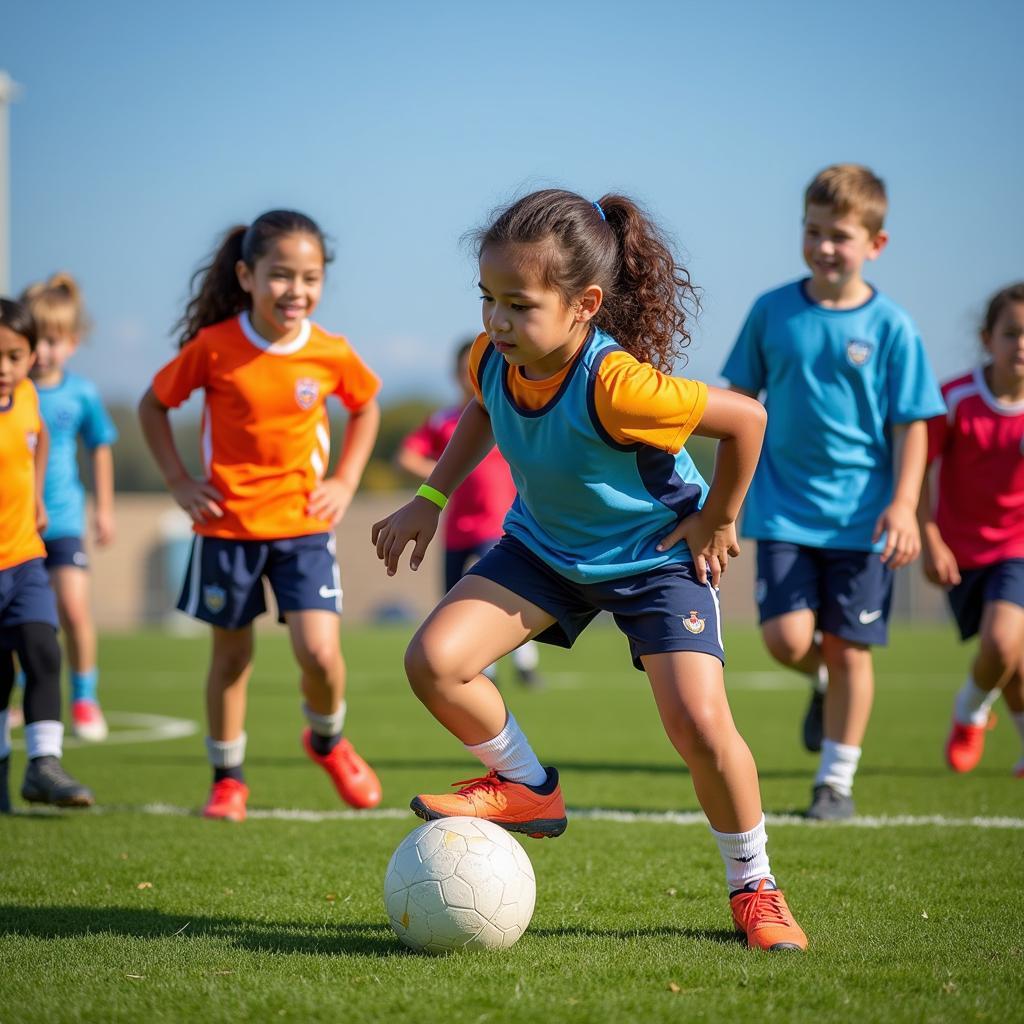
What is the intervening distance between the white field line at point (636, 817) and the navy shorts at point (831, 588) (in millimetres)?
726

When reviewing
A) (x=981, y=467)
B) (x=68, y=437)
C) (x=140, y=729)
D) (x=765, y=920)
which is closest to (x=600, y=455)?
(x=765, y=920)

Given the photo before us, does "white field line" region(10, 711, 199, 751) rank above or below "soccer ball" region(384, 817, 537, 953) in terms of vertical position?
below

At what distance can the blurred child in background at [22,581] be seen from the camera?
541 centimetres

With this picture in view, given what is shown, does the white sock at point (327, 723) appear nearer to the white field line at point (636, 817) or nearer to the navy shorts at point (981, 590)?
the white field line at point (636, 817)

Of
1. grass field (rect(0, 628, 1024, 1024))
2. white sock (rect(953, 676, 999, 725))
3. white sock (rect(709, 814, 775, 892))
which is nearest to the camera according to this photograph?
grass field (rect(0, 628, 1024, 1024))

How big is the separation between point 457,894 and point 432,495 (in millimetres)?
1169

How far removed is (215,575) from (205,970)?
2.57 meters

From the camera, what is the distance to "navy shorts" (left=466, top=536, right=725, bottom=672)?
11.5 feet

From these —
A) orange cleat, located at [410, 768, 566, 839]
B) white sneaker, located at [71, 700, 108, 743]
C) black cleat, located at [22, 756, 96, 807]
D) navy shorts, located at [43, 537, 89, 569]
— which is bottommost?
white sneaker, located at [71, 700, 108, 743]

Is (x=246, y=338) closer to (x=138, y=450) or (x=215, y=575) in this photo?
(x=215, y=575)

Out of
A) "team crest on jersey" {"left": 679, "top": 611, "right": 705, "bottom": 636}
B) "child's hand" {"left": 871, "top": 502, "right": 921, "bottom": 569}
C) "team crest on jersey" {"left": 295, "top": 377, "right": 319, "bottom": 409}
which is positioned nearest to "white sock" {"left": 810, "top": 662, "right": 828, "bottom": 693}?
"child's hand" {"left": 871, "top": 502, "right": 921, "bottom": 569}

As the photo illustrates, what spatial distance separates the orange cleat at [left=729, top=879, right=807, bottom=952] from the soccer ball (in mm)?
558

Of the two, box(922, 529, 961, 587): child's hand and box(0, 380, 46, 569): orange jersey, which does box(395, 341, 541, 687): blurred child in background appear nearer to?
box(922, 529, 961, 587): child's hand

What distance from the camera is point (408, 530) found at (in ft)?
12.3
